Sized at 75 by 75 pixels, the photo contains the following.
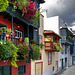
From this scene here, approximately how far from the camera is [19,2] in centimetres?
839

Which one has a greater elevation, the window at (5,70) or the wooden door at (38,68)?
the window at (5,70)

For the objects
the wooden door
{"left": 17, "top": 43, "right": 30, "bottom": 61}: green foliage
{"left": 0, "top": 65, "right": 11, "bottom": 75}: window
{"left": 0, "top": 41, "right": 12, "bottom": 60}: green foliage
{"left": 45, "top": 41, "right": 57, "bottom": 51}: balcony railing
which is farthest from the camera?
{"left": 45, "top": 41, "right": 57, "bottom": 51}: balcony railing

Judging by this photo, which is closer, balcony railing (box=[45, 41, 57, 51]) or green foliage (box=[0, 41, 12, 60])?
green foliage (box=[0, 41, 12, 60])

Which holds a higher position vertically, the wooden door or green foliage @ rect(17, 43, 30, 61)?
green foliage @ rect(17, 43, 30, 61)

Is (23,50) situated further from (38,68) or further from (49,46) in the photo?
(49,46)

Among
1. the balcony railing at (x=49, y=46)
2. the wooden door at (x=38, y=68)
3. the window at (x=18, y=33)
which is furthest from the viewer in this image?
the balcony railing at (x=49, y=46)

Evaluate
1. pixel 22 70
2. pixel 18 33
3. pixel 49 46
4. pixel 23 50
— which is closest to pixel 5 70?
pixel 23 50

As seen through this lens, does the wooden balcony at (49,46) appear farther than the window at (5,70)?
Yes

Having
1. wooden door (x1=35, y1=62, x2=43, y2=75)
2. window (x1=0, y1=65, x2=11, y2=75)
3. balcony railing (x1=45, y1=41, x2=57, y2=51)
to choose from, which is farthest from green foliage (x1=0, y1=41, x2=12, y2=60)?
balcony railing (x1=45, y1=41, x2=57, y2=51)

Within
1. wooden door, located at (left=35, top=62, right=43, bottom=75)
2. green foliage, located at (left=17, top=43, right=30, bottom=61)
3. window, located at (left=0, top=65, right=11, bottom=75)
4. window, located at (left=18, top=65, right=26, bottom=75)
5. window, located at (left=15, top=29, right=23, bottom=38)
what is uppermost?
window, located at (left=15, top=29, right=23, bottom=38)

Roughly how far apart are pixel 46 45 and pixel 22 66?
23.6 feet

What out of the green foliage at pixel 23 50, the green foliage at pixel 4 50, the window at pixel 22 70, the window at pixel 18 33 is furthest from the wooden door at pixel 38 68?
the green foliage at pixel 4 50

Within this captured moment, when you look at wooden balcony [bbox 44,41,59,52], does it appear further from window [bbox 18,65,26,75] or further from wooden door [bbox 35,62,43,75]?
window [bbox 18,65,26,75]

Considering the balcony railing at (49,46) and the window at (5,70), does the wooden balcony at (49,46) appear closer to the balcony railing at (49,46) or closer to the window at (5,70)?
the balcony railing at (49,46)
